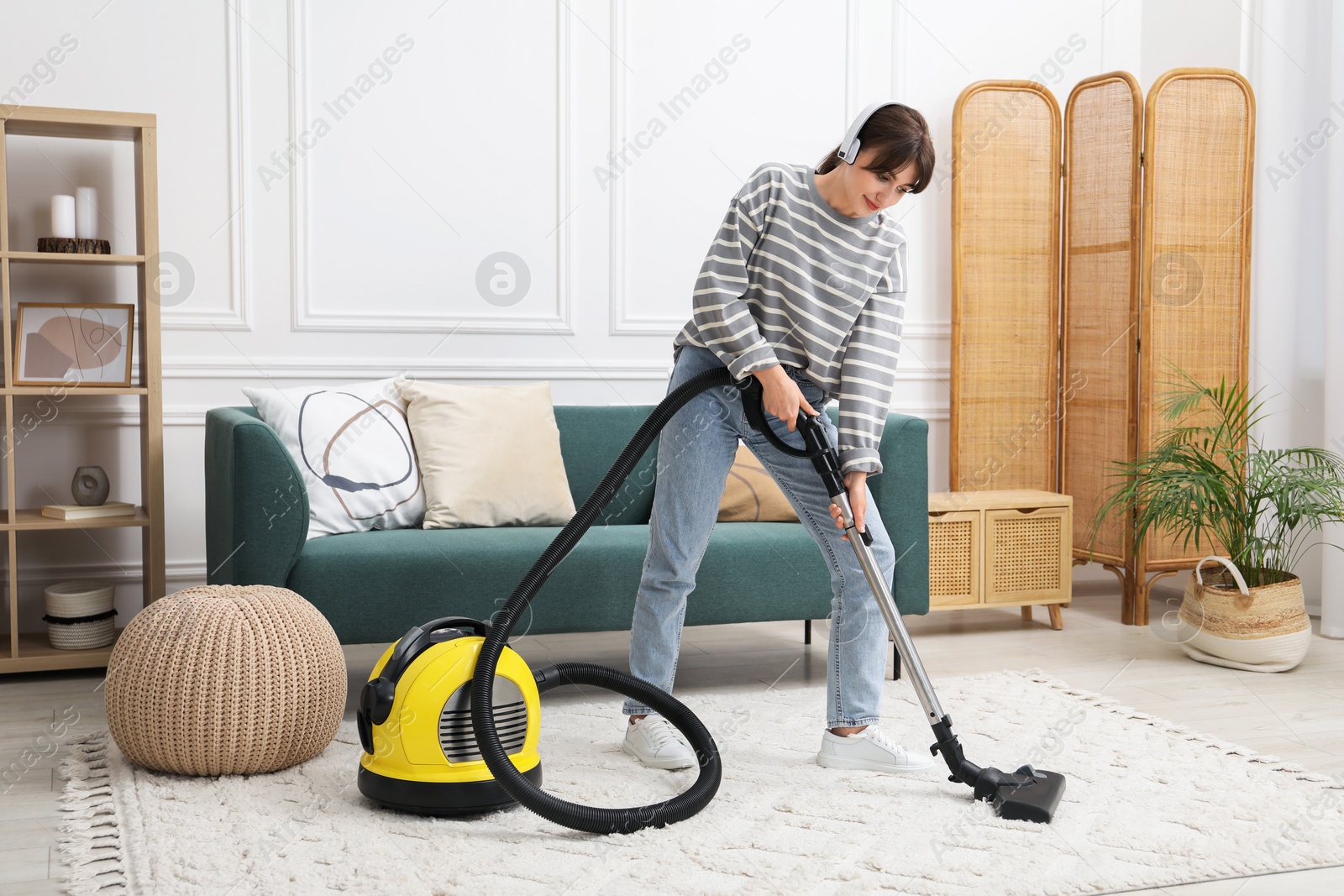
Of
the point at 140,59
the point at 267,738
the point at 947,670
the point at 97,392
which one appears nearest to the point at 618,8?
the point at 140,59

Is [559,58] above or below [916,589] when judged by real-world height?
above

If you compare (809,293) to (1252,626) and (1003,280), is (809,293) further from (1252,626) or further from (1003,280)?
(1003,280)

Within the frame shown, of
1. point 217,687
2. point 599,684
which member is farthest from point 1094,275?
point 217,687

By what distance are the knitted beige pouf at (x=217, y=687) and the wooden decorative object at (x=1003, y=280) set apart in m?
2.45

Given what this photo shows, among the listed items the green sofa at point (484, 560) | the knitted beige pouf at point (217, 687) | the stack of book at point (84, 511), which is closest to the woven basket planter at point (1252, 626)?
the green sofa at point (484, 560)

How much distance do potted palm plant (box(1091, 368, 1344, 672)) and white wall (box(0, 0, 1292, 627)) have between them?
100 cm

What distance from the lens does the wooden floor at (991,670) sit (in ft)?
6.01

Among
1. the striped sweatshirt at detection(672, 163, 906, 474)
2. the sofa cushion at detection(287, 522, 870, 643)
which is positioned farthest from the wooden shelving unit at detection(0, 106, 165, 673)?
the striped sweatshirt at detection(672, 163, 906, 474)

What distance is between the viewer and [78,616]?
2.90 m

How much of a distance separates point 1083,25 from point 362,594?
3366 millimetres

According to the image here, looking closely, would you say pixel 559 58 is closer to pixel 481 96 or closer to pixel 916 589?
pixel 481 96

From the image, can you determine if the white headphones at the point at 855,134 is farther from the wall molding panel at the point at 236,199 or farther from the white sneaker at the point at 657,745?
the wall molding panel at the point at 236,199

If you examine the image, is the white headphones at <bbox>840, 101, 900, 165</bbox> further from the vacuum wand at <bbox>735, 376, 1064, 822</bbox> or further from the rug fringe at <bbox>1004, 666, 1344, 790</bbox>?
the rug fringe at <bbox>1004, 666, 1344, 790</bbox>

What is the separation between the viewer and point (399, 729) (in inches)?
72.2
